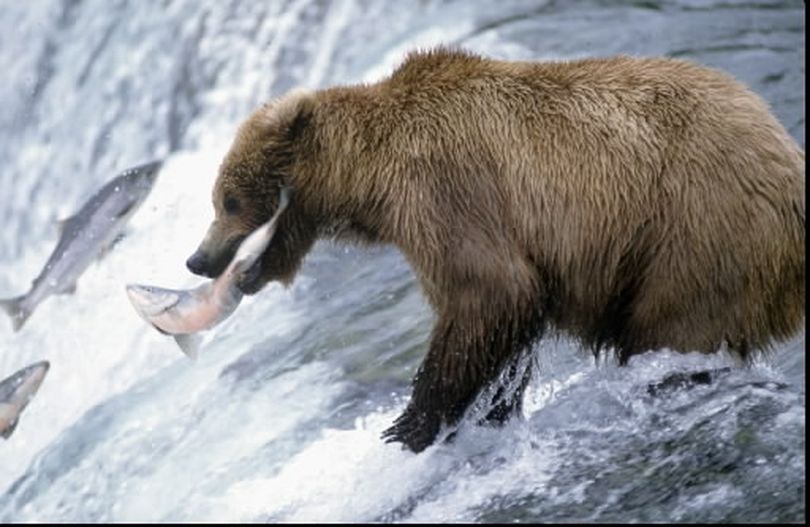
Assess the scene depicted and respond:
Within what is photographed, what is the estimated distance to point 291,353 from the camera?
763cm

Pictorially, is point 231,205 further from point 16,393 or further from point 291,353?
point 16,393

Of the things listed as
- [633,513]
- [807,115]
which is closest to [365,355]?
[633,513]

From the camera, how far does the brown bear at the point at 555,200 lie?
225 inches

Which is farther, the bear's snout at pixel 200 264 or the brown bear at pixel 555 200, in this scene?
the bear's snout at pixel 200 264

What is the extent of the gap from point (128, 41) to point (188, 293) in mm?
4824

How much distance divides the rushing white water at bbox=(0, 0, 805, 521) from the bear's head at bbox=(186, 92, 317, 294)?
2.55 feet

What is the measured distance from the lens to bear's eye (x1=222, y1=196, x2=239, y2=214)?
6301mm

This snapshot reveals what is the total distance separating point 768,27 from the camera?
1032 cm

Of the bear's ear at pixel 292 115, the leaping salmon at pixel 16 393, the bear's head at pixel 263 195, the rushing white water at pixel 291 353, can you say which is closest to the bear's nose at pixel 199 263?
the bear's head at pixel 263 195

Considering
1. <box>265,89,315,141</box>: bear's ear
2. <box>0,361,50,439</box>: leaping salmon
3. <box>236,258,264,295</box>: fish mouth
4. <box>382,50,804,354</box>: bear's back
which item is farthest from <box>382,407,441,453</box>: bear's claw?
<box>0,361,50,439</box>: leaping salmon

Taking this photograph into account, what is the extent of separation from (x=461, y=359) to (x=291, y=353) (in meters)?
1.93

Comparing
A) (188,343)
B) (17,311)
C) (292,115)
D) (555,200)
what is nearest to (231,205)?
(292,115)

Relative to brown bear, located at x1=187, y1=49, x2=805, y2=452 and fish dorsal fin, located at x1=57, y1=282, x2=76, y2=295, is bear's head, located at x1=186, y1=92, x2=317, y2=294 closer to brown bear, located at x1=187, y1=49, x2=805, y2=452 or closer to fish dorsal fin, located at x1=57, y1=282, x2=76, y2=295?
brown bear, located at x1=187, y1=49, x2=805, y2=452

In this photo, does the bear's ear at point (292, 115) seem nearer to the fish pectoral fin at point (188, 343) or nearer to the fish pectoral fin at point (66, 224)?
the fish pectoral fin at point (188, 343)
